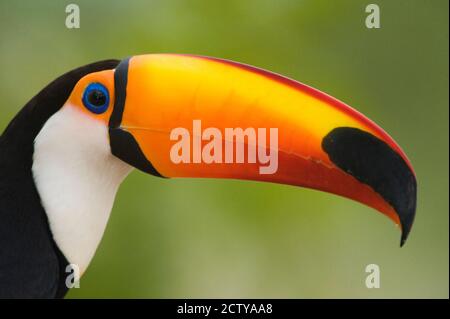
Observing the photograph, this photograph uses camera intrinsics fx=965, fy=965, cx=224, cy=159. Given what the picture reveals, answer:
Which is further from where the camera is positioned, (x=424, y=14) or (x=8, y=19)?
(x=424, y=14)

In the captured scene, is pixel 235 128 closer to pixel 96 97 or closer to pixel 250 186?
pixel 96 97

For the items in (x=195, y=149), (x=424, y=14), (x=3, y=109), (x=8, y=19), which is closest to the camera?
(x=195, y=149)

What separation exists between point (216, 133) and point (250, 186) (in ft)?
8.05

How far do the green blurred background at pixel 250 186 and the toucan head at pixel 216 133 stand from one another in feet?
6.32

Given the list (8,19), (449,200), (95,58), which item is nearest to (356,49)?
(449,200)

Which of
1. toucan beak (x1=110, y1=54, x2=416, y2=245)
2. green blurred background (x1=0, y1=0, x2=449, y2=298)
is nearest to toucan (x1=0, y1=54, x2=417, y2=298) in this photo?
toucan beak (x1=110, y1=54, x2=416, y2=245)

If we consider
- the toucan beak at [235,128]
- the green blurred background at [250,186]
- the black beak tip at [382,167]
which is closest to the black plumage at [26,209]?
the toucan beak at [235,128]

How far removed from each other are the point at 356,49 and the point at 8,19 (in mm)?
2074

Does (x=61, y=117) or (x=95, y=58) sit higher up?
(x=95, y=58)

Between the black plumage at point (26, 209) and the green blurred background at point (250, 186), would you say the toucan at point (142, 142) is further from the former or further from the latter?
the green blurred background at point (250, 186)

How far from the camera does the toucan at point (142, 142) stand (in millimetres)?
2818

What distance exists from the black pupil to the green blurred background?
6.55ft

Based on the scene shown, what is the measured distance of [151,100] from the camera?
2.90 m

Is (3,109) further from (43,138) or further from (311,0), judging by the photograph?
(43,138)
